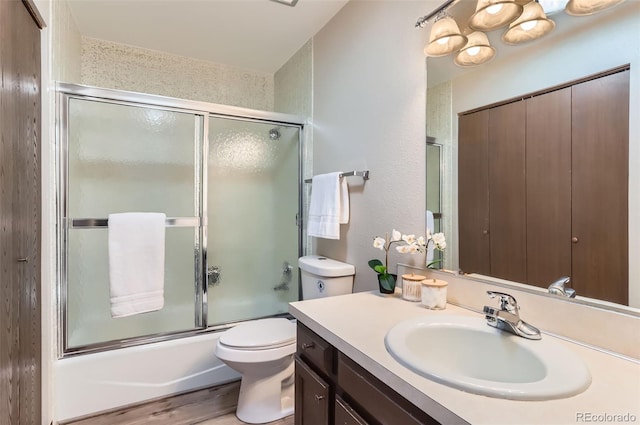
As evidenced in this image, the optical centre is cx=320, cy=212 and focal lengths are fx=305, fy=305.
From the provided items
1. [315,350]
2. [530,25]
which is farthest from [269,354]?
[530,25]

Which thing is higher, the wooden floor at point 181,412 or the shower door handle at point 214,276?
the shower door handle at point 214,276

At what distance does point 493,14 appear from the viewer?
107cm

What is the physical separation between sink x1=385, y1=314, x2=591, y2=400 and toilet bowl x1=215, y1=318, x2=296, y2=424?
0.87m

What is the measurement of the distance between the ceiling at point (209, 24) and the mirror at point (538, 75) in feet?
3.55

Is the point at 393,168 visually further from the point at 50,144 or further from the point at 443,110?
the point at 50,144

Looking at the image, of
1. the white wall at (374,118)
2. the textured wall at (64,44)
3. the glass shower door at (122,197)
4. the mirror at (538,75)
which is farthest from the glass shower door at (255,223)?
the mirror at (538,75)

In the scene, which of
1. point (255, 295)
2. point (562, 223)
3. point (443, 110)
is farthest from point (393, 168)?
point (255, 295)

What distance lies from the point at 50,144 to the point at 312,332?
5.21ft

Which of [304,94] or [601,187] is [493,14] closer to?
[601,187]

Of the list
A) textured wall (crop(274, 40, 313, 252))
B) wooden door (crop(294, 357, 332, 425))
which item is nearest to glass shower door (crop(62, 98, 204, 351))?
textured wall (crop(274, 40, 313, 252))

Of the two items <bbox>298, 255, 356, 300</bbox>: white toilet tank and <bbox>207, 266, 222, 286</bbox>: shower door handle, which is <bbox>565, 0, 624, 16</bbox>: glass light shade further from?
<bbox>207, 266, 222, 286</bbox>: shower door handle

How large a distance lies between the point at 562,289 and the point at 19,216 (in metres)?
1.81

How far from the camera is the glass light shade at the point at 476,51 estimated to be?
1.13 metres

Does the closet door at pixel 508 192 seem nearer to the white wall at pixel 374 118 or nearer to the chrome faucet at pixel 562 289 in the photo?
the chrome faucet at pixel 562 289
